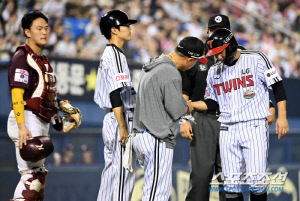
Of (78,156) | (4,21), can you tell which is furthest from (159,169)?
(4,21)

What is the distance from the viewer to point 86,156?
510 cm

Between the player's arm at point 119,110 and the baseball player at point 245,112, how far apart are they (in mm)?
807

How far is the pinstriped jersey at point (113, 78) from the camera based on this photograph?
9.91ft

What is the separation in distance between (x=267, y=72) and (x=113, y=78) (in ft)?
4.01

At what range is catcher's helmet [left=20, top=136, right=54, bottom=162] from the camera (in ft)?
9.25

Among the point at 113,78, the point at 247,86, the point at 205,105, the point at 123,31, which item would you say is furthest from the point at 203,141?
the point at 123,31

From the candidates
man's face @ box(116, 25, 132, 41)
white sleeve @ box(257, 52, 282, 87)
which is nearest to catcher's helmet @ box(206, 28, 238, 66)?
white sleeve @ box(257, 52, 282, 87)

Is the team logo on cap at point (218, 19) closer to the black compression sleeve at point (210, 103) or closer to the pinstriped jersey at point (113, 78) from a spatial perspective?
the black compression sleeve at point (210, 103)

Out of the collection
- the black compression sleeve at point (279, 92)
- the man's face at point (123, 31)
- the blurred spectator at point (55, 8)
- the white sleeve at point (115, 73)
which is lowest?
the black compression sleeve at point (279, 92)

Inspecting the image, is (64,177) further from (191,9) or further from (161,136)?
(191,9)

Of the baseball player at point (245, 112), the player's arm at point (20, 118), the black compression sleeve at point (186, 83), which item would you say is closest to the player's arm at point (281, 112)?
the baseball player at point (245, 112)

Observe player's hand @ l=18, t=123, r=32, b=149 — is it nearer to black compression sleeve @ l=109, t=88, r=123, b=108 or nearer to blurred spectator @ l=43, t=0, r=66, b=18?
black compression sleeve @ l=109, t=88, r=123, b=108

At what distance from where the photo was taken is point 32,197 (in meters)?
2.92

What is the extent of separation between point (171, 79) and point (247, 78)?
0.76 metres
